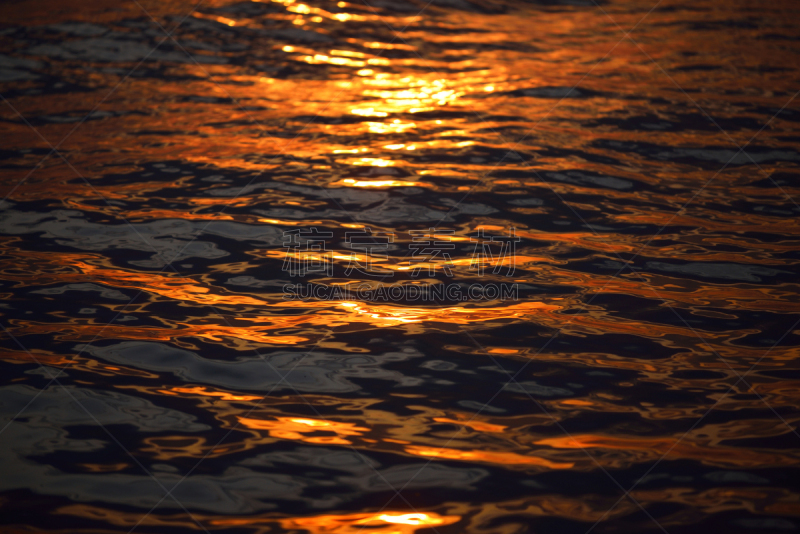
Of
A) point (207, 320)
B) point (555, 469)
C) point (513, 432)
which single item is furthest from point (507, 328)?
point (207, 320)

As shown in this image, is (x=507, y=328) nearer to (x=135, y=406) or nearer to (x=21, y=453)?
(x=135, y=406)

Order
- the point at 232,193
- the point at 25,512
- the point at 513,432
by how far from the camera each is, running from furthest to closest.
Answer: the point at 232,193
the point at 513,432
the point at 25,512

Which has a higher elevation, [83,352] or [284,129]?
[284,129]

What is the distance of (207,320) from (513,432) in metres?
1.04

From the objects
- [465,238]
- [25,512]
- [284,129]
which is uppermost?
[284,129]

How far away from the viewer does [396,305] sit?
219cm

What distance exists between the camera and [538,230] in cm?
268

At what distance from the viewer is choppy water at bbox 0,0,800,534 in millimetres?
1473

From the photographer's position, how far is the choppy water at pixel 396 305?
4.83ft

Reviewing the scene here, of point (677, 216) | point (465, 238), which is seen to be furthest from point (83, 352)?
point (677, 216)

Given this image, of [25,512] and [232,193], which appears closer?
[25,512]

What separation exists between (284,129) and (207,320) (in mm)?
1861

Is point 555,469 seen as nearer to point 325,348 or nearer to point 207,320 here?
point 325,348

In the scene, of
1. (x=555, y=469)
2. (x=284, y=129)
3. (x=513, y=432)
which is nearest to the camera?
(x=555, y=469)
